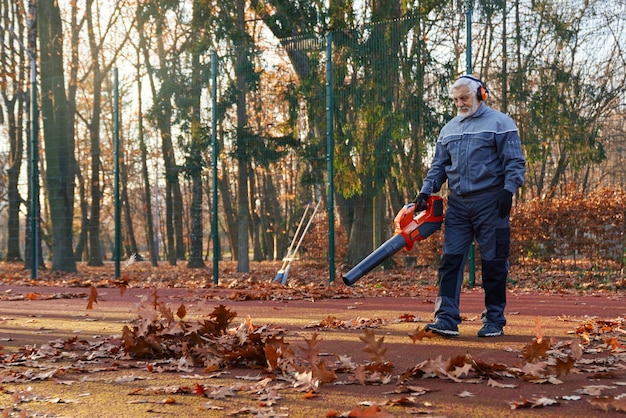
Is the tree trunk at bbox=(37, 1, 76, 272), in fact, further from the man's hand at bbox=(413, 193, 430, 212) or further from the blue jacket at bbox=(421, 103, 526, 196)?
the blue jacket at bbox=(421, 103, 526, 196)

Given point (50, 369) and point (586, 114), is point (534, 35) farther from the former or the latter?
point (50, 369)

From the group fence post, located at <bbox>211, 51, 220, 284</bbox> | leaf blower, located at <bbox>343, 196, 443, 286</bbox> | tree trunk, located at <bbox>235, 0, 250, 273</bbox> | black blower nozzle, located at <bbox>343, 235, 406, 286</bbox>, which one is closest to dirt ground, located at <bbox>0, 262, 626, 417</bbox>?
black blower nozzle, located at <bbox>343, 235, 406, 286</bbox>

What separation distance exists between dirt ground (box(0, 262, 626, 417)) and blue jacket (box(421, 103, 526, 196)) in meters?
1.19

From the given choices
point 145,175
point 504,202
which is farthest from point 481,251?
point 145,175

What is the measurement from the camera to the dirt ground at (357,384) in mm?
3867

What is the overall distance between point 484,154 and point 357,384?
2.54 meters

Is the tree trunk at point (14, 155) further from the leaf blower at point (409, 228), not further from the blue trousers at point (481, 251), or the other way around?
the blue trousers at point (481, 251)

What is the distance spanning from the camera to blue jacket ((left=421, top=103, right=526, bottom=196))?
241 inches

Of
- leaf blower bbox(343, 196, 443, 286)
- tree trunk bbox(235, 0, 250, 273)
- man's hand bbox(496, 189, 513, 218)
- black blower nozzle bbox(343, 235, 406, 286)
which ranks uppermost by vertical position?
tree trunk bbox(235, 0, 250, 273)

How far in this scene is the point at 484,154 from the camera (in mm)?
6230

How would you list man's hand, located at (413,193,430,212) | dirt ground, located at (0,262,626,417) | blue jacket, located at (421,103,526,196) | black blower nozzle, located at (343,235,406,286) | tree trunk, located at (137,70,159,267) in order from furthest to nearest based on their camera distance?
tree trunk, located at (137,70,159,267) < man's hand, located at (413,193,430,212) < blue jacket, located at (421,103,526,196) < black blower nozzle, located at (343,235,406,286) < dirt ground, located at (0,262,626,417)

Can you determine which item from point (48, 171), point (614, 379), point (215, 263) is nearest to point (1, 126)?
point (48, 171)

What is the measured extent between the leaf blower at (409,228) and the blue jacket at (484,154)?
0.86 ft

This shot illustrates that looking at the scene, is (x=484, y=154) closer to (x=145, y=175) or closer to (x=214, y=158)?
(x=214, y=158)
